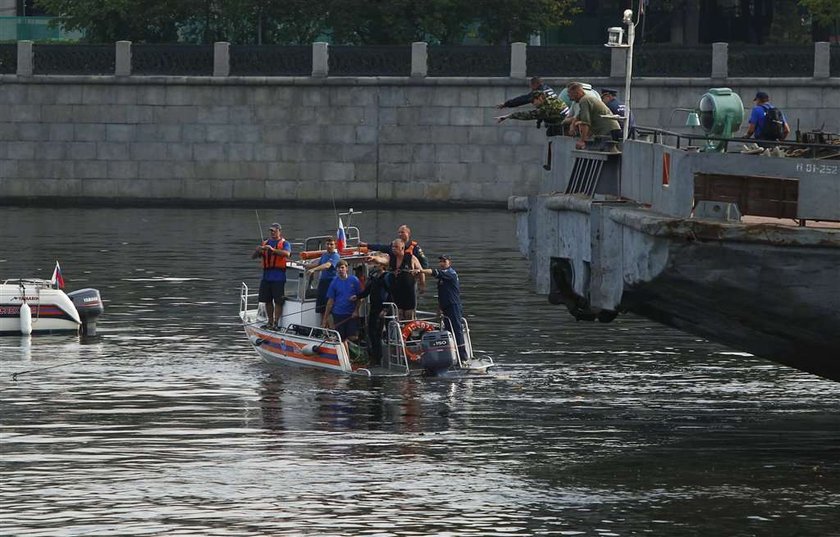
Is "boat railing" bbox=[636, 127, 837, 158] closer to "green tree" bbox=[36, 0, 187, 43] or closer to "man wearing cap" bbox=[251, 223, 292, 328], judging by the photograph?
"man wearing cap" bbox=[251, 223, 292, 328]

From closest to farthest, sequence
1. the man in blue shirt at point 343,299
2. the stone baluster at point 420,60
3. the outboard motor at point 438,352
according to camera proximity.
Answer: the outboard motor at point 438,352
the man in blue shirt at point 343,299
the stone baluster at point 420,60

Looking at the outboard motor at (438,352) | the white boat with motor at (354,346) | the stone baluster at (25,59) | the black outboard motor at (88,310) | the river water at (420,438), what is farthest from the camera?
the stone baluster at (25,59)

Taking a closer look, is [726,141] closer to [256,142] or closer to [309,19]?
[256,142]

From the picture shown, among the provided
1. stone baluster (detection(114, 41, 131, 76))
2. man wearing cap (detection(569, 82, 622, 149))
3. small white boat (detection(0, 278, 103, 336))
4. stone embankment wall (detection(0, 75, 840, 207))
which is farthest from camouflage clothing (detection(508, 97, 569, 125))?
stone baluster (detection(114, 41, 131, 76))

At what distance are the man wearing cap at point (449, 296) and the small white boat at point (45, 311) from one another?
7.63 metres

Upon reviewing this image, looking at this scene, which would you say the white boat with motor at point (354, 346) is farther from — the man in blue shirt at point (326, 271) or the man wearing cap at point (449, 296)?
the man in blue shirt at point (326, 271)

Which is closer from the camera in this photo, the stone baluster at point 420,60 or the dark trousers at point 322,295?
the dark trousers at point 322,295

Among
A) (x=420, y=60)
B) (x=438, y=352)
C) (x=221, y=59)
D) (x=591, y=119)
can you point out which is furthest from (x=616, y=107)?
(x=221, y=59)

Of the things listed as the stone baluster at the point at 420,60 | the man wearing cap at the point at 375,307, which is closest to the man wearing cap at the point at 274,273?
the man wearing cap at the point at 375,307

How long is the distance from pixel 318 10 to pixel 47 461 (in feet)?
150

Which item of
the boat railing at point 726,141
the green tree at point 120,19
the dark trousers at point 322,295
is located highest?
the green tree at point 120,19

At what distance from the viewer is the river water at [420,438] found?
59.5 feet

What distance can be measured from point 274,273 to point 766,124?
9.33m

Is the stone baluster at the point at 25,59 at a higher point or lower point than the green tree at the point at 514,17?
lower
